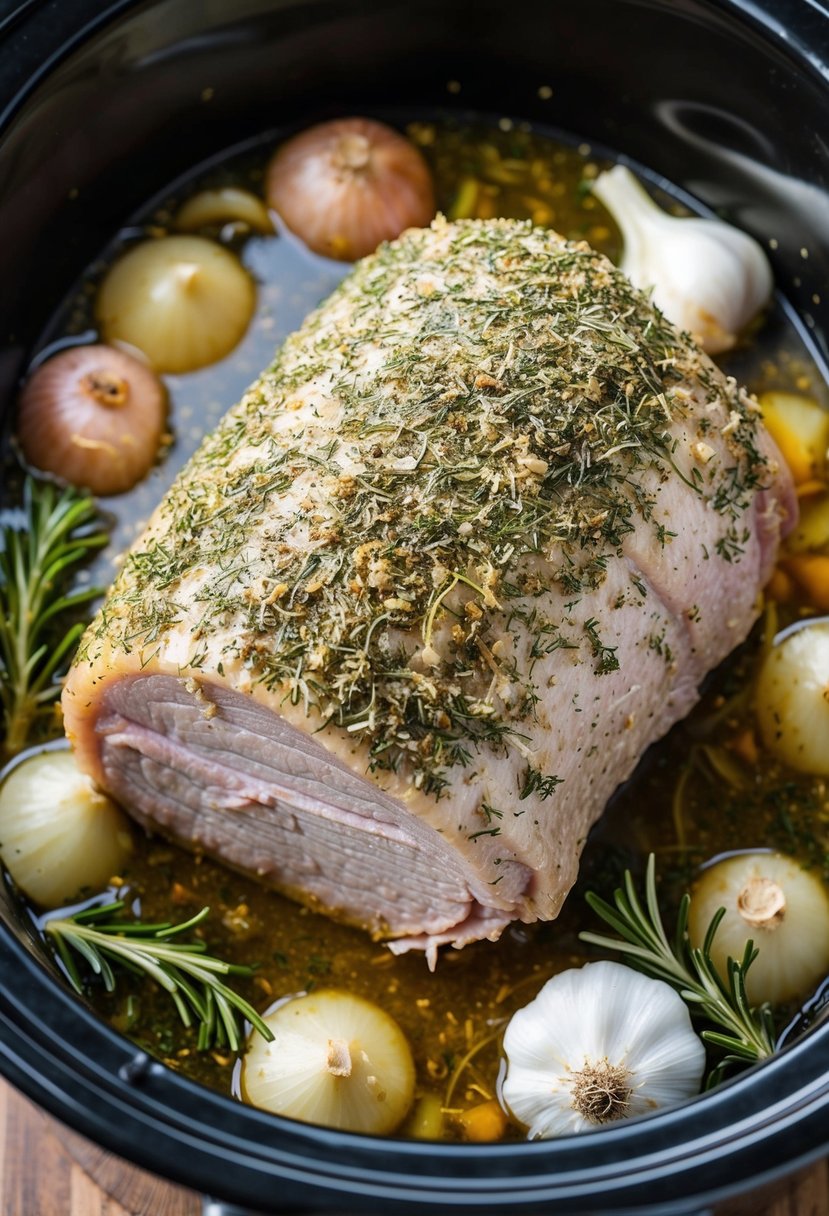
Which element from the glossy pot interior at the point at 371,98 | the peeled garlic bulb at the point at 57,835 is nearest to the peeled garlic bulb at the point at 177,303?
the glossy pot interior at the point at 371,98

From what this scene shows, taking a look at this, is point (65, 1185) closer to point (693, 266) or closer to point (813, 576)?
point (813, 576)

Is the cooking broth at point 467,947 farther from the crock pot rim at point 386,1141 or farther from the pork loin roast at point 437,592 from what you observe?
the crock pot rim at point 386,1141

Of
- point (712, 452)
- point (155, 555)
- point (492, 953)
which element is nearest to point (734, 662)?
point (712, 452)

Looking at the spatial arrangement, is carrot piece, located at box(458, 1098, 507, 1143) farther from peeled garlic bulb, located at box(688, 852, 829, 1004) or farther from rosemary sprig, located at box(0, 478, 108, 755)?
rosemary sprig, located at box(0, 478, 108, 755)

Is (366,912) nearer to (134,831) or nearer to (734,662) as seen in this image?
(134,831)

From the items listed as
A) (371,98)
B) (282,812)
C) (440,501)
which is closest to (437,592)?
(440,501)
